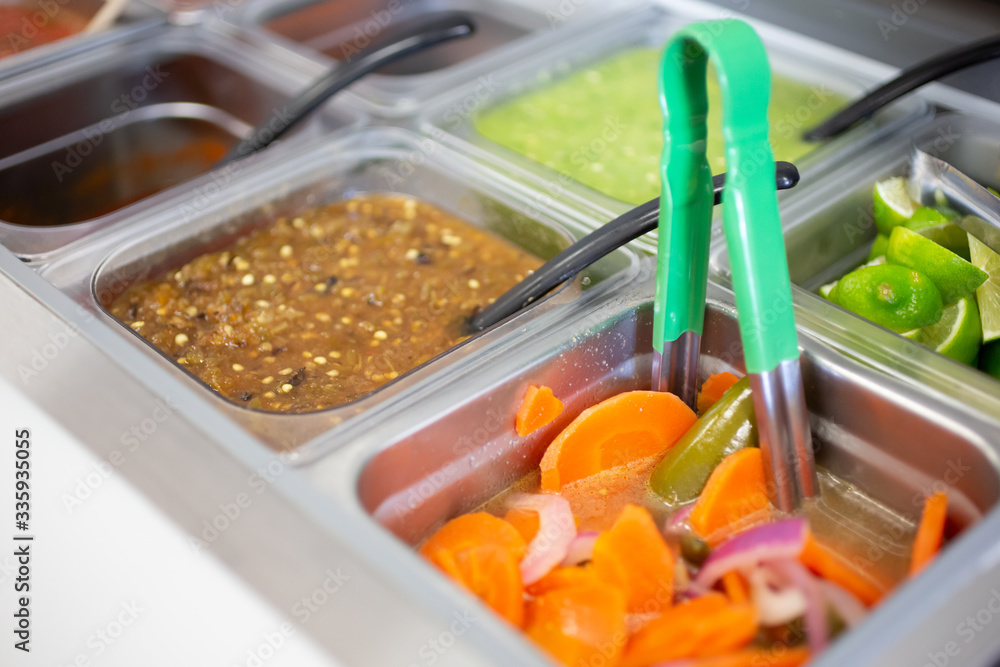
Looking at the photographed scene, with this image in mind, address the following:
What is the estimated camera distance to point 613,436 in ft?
3.88

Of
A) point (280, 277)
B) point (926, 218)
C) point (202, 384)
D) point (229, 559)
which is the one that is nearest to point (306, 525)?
point (229, 559)

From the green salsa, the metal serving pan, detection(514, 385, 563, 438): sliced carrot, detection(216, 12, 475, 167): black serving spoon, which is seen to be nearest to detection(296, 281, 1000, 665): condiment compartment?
detection(514, 385, 563, 438): sliced carrot

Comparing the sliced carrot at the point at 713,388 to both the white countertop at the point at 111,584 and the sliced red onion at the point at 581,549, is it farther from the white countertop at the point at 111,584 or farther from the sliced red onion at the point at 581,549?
the white countertop at the point at 111,584

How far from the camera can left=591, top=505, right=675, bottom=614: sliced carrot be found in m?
0.96

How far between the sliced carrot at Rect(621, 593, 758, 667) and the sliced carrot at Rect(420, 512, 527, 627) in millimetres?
137

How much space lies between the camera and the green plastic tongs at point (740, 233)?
2.76 feet

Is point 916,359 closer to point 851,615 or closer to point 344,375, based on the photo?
point 851,615

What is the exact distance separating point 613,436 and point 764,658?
14.8 inches

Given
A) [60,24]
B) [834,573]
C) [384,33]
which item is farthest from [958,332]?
[60,24]

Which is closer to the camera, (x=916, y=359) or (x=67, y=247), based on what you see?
(x=916, y=359)

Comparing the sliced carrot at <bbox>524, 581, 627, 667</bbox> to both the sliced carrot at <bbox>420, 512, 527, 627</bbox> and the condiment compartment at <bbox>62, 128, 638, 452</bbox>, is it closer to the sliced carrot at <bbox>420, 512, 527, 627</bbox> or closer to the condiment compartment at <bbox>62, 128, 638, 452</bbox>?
the sliced carrot at <bbox>420, 512, 527, 627</bbox>

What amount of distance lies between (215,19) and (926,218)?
1.61 meters

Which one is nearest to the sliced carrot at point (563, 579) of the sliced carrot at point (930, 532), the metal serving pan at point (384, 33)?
the sliced carrot at point (930, 532)

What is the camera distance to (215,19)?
2.13 meters
